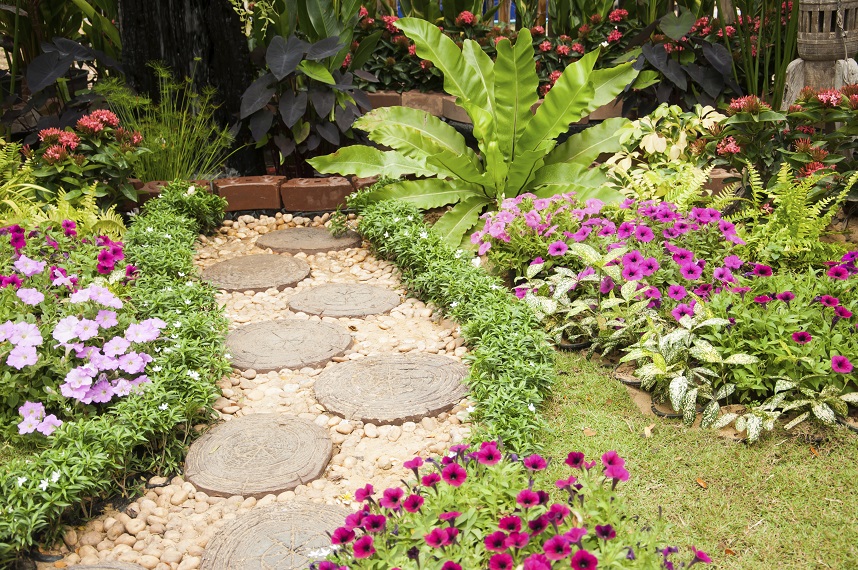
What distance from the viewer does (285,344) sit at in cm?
331

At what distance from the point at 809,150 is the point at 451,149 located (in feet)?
6.29

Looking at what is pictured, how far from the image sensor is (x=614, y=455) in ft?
5.73

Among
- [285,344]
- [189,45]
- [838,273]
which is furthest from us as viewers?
[189,45]

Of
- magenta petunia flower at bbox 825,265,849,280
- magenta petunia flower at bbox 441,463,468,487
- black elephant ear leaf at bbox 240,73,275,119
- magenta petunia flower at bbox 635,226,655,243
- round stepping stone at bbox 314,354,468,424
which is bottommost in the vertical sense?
round stepping stone at bbox 314,354,468,424

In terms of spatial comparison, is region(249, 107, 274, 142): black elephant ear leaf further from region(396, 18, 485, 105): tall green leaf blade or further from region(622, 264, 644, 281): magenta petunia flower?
region(622, 264, 644, 281): magenta petunia flower

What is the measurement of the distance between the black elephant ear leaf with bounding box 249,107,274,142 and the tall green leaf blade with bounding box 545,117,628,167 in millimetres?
1729

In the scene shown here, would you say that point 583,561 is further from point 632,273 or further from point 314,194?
point 314,194

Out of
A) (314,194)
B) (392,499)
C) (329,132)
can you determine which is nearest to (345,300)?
(314,194)

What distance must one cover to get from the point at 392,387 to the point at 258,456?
23.5 inches

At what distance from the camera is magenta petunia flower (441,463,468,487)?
1.75 metres

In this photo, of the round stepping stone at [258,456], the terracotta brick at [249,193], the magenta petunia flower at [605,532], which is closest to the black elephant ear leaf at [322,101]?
the terracotta brick at [249,193]

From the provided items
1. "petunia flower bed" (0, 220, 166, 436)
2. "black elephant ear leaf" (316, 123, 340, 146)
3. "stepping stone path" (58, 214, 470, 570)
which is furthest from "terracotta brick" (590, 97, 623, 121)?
"petunia flower bed" (0, 220, 166, 436)

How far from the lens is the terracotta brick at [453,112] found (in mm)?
5555

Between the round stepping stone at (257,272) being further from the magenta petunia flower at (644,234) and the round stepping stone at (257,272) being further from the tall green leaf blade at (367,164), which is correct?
the magenta petunia flower at (644,234)
